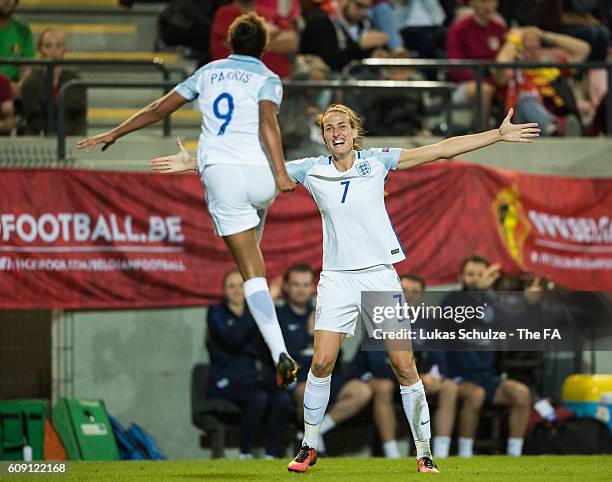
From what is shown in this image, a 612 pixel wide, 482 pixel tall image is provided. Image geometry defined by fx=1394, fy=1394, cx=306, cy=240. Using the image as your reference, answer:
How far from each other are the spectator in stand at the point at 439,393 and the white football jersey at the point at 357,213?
3841 millimetres

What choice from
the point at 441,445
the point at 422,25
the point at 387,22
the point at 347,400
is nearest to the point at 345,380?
the point at 347,400

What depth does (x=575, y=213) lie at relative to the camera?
1420cm

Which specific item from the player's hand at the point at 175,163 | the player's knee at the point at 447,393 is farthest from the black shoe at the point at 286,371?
the player's knee at the point at 447,393

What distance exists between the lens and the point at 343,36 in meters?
15.8

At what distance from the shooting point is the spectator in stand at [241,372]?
12898 millimetres

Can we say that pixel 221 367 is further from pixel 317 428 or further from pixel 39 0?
pixel 39 0

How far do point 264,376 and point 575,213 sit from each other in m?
3.65

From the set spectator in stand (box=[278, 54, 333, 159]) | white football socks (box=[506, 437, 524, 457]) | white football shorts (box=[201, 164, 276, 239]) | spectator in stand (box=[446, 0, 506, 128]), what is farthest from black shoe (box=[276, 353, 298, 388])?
spectator in stand (box=[446, 0, 506, 128])

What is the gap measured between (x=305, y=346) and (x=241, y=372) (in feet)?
2.13

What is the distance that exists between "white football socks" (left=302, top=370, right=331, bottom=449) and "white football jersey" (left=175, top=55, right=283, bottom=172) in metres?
1.49

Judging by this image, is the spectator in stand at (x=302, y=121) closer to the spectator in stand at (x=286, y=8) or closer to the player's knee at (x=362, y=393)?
the spectator in stand at (x=286, y=8)

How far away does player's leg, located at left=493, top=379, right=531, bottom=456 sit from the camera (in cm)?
1309

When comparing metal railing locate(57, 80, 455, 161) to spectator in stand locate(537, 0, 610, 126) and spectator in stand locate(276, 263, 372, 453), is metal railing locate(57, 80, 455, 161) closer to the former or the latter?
spectator in stand locate(276, 263, 372, 453)

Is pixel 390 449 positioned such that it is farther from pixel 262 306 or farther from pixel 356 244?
pixel 356 244
